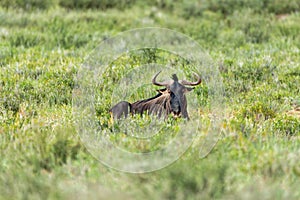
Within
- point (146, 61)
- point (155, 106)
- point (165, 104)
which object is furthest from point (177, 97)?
point (146, 61)

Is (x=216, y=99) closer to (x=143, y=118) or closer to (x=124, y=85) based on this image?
(x=143, y=118)

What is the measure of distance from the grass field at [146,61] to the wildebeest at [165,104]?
0.92 ft

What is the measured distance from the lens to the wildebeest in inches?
280

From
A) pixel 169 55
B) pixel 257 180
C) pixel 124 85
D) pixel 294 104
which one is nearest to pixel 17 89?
pixel 124 85

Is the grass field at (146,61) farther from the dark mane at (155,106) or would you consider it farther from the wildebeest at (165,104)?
the dark mane at (155,106)

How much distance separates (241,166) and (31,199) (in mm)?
1928

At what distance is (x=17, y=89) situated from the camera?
342 inches

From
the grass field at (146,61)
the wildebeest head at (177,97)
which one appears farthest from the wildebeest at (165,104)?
the grass field at (146,61)

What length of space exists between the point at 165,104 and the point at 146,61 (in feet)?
10.9

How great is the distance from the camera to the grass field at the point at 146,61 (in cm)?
470

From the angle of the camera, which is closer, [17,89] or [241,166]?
[241,166]

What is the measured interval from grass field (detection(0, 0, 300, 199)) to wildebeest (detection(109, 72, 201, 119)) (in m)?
0.28

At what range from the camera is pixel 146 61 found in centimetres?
1045

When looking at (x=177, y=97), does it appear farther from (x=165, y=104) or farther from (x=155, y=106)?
(x=155, y=106)
